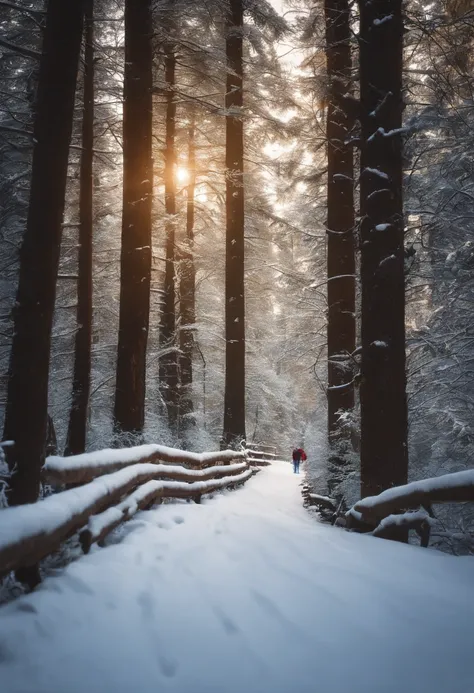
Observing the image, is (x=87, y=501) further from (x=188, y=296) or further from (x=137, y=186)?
(x=188, y=296)

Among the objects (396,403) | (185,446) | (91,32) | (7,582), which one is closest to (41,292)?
Answer: (7,582)

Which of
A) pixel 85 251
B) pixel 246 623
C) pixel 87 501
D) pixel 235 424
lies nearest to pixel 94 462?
pixel 87 501

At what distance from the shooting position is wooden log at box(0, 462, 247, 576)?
3.24m

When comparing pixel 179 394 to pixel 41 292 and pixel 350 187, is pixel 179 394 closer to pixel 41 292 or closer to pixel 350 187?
pixel 350 187

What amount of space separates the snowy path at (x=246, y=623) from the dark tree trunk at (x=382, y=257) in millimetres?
1763

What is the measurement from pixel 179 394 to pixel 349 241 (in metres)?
8.30

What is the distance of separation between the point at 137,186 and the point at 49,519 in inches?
344

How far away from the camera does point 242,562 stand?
4.54 m

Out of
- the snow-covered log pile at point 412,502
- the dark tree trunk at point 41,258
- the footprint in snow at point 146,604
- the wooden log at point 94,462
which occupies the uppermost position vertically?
the dark tree trunk at point 41,258

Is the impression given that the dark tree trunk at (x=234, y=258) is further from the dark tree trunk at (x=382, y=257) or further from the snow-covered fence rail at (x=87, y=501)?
the dark tree trunk at (x=382, y=257)

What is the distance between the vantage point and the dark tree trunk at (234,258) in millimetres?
16375

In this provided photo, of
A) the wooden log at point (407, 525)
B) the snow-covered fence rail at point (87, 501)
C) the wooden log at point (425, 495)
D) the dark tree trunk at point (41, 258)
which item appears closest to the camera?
the snow-covered fence rail at point (87, 501)

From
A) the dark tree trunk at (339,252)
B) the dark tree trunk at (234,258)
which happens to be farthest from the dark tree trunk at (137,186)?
the dark tree trunk at (234,258)

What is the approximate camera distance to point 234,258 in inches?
668
